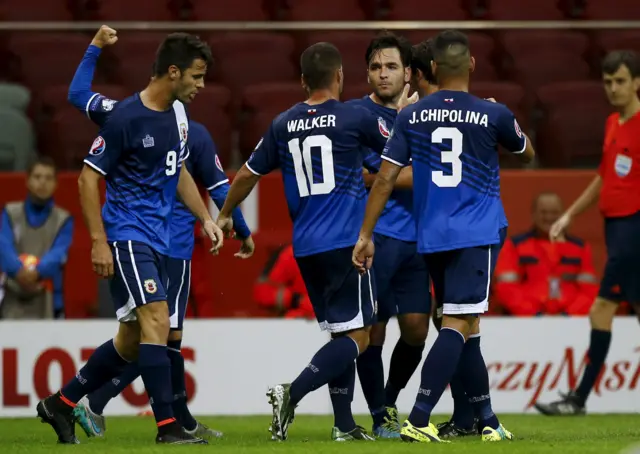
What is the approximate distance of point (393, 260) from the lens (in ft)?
24.4

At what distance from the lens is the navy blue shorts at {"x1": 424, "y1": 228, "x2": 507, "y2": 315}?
6547mm

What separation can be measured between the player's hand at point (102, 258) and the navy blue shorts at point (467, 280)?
1.60 metres

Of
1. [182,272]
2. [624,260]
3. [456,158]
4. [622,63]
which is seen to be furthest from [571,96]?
[456,158]

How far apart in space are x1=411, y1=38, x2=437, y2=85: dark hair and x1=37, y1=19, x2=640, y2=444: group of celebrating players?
436 millimetres

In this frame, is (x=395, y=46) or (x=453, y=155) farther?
(x=395, y=46)

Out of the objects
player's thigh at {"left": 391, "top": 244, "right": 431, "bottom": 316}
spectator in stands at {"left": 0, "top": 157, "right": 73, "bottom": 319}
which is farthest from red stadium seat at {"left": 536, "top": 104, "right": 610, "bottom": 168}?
player's thigh at {"left": 391, "top": 244, "right": 431, "bottom": 316}

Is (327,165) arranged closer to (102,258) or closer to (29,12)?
(102,258)

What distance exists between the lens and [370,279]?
696cm

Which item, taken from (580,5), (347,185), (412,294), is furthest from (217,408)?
(580,5)

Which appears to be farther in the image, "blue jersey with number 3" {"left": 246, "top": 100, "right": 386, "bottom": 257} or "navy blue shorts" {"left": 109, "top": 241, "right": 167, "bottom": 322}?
"blue jersey with number 3" {"left": 246, "top": 100, "right": 386, "bottom": 257}

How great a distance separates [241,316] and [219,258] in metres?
0.50

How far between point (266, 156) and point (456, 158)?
3.35ft

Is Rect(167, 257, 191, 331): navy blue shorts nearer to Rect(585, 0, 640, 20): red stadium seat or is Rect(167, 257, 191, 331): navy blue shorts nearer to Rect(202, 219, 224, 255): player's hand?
Rect(202, 219, 224, 255): player's hand

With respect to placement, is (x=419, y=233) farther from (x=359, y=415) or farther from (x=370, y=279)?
(x=359, y=415)
